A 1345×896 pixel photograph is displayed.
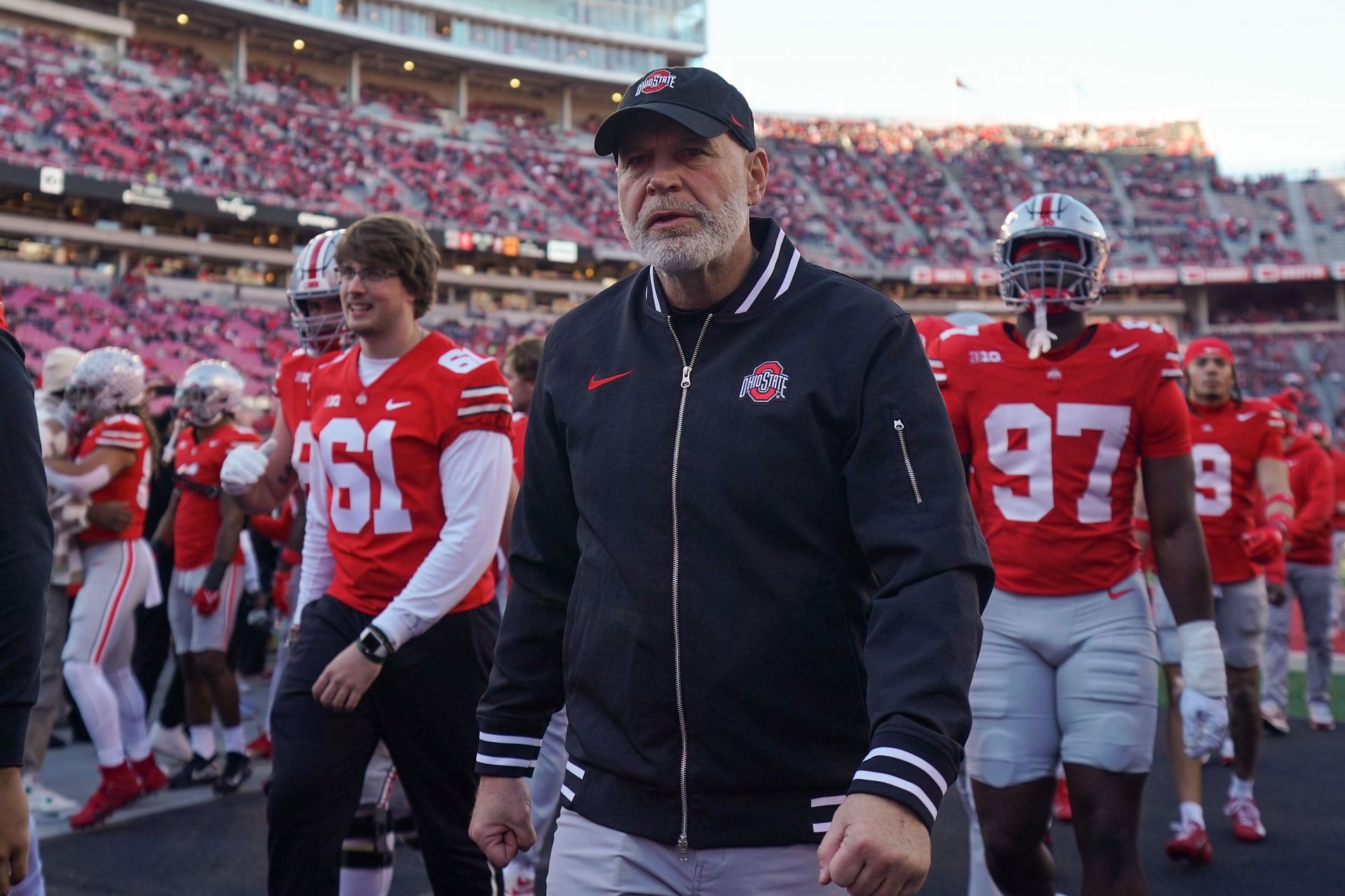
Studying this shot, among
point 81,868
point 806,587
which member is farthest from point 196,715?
point 806,587

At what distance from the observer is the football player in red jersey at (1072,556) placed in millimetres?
3137

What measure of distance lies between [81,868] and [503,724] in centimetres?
371

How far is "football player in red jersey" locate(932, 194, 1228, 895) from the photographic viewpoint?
3.14 meters

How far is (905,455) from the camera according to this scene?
183 cm

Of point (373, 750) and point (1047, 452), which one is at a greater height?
point (1047, 452)

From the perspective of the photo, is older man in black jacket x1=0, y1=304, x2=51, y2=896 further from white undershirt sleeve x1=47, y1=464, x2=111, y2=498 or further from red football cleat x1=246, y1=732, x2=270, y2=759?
red football cleat x1=246, y1=732, x2=270, y2=759

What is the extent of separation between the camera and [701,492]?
1929 millimetres

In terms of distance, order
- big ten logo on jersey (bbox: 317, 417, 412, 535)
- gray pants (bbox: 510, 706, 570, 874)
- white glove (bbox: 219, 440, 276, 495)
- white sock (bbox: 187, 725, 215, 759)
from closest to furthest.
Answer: big ten logo on jersey (bbox: 317, 417, 412, 535) < white glove (bbox: 219, 440, 276, 495) < gray pants (bbox: 510, 706, 570, 874) < white sock (bbox: 187, 725, 215, 759)

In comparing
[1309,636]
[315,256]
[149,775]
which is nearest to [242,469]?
[315,256]

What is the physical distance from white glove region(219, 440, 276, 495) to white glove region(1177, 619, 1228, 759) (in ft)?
9.85

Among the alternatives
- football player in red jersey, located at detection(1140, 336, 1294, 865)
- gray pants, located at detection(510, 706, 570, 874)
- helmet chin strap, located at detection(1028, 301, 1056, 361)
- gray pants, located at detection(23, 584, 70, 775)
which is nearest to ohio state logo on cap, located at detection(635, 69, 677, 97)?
helmet chin strap, located at detection(1028, 301, 1056, 361)

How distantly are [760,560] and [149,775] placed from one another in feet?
16.7

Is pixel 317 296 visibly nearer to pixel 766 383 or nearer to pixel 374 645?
pixel 374 645

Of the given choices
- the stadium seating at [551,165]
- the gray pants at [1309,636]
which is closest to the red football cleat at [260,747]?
the gray pants at [1309,636]
